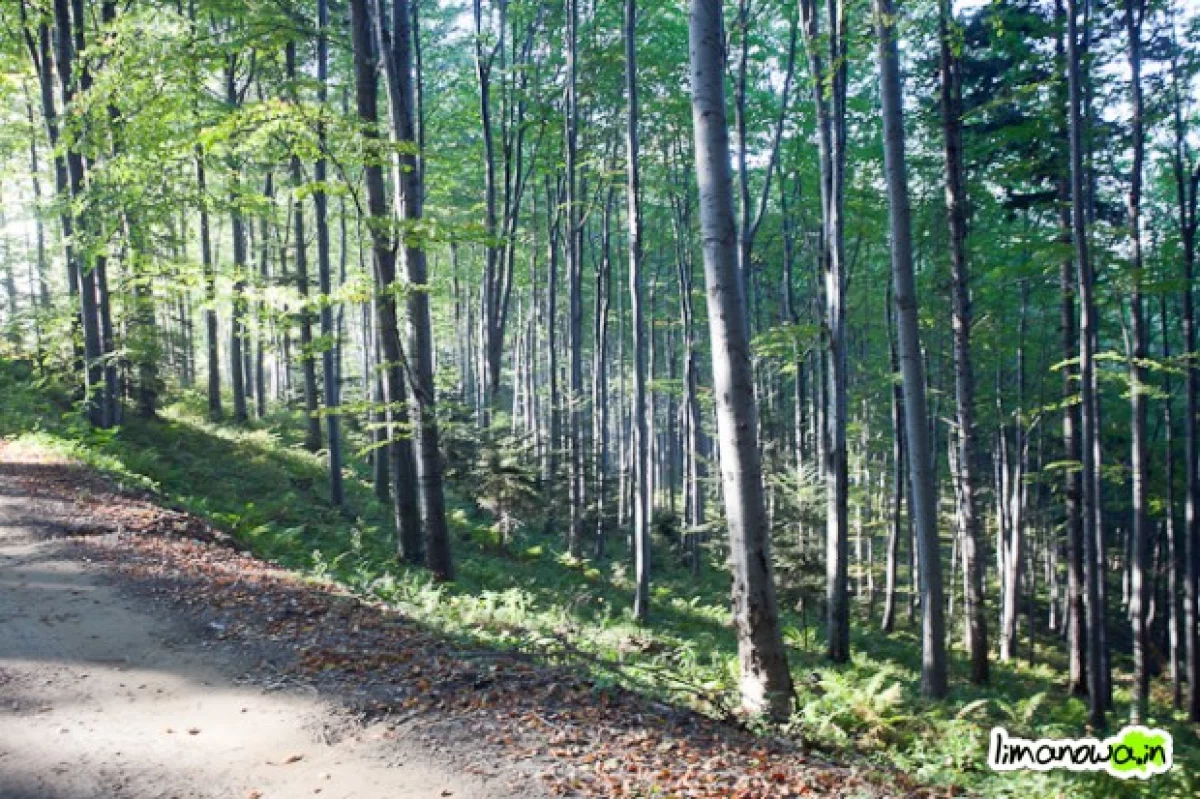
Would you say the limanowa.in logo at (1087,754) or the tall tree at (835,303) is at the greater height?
the tall tree at (835,303)

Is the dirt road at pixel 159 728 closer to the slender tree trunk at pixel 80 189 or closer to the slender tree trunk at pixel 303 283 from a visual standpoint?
the slender tree trunk at pixel 80 189

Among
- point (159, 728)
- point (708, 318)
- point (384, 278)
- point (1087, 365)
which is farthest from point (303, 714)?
point (708, 318)

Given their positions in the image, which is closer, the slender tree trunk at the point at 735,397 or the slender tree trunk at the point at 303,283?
the slender tree trunk at the point at 735,397

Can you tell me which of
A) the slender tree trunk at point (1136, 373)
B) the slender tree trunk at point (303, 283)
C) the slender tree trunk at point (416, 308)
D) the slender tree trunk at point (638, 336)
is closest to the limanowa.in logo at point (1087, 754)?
the slender tree trunk at point (1136, 373)

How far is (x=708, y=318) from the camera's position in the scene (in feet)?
49.6

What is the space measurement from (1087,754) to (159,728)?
7867mm

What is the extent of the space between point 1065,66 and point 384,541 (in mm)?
14376

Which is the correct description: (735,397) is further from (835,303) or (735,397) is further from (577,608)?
(577,608)

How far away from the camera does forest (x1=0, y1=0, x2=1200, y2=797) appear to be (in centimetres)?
834

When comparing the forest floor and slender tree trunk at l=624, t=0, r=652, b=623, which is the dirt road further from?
slender tree trunk at l=624, t=0, r=652, b=623

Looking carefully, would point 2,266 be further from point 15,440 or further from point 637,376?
point 637,376

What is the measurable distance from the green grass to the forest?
10 centimetres

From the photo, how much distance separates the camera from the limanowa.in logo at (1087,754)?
20.9 ft

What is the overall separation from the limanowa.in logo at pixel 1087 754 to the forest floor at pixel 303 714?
7.04 ft
